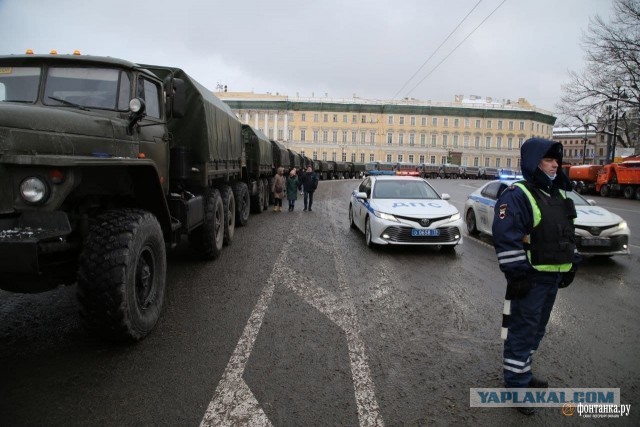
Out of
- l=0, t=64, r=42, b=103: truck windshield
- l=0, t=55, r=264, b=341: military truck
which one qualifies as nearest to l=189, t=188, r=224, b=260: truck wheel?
l=0, t=55, r=264, b=341: military truck

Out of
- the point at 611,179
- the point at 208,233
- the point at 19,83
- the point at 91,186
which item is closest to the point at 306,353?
the point at 91,186

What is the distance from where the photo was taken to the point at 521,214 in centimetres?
317

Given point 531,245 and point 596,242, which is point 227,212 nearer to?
point 531,245

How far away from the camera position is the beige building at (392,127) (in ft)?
349

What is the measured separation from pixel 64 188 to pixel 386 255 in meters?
6.08

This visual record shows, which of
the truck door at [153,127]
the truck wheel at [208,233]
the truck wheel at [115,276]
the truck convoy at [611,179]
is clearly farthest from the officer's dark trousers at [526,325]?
the truck convoy at [611,179]

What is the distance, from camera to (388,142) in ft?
358

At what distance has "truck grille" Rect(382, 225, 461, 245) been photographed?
834 cm

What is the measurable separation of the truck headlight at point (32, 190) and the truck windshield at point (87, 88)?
1340 mm

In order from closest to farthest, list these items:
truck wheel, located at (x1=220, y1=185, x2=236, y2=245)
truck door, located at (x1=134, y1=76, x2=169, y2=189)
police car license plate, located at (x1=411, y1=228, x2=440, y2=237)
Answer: truck door, located at (x1=134, y1=76, x2=169, y2=189) < police car license plate, located at (x1=411, y1=228, x2=440, y2=237) < truck wheel, located at (x1=220, y1=185, x2=236, y2=245)

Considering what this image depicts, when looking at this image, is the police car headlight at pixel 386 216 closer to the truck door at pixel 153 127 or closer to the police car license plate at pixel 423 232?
the police car license plate at pixel 423 232

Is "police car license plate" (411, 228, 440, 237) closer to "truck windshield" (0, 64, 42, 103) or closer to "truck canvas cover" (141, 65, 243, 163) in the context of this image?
"truck canvas cover" (141, 65, 243, 163)

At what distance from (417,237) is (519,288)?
5278 mm

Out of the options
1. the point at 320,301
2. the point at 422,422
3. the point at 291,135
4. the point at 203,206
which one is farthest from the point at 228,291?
the point at 291,135
